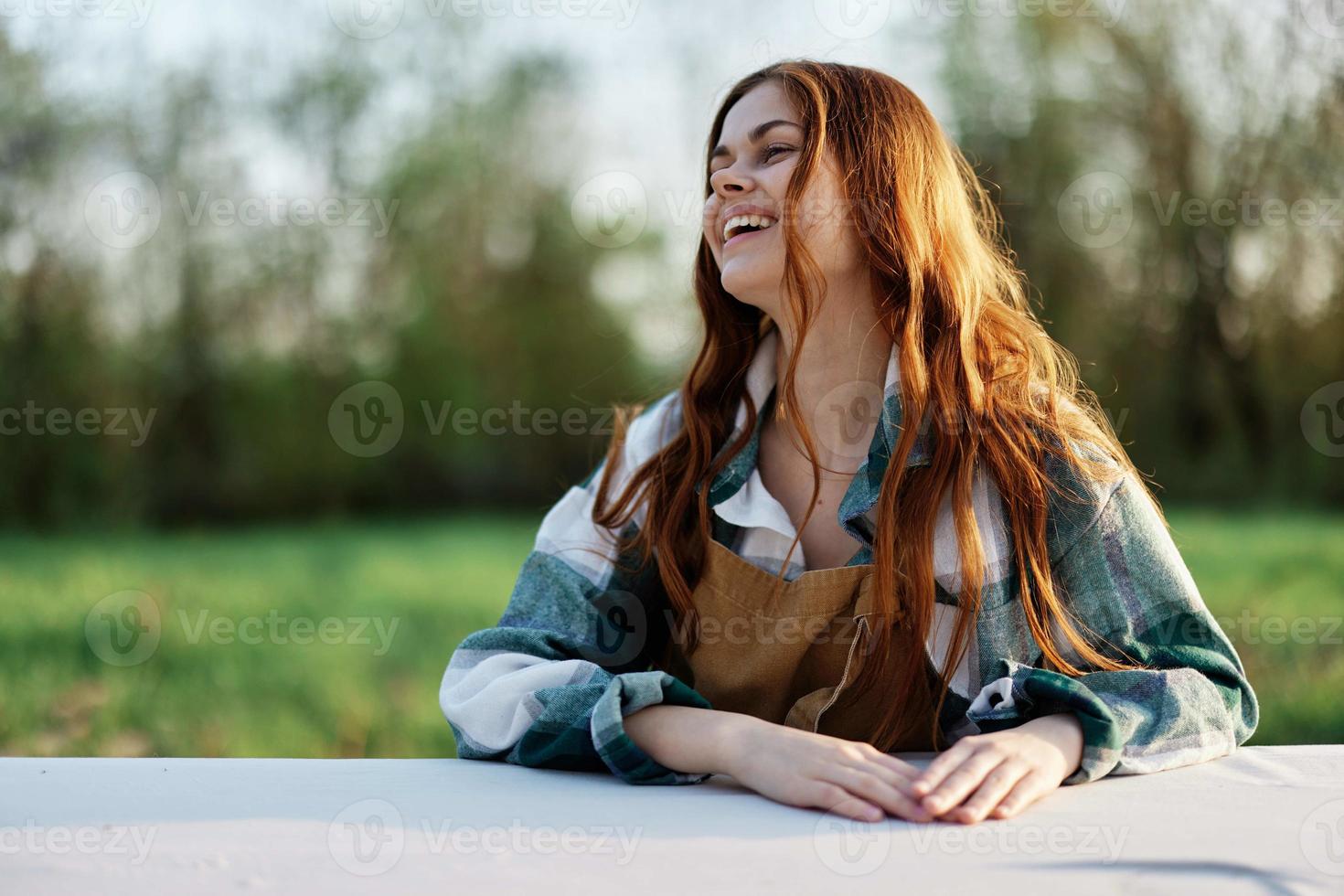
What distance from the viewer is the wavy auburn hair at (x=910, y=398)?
1.56 metres

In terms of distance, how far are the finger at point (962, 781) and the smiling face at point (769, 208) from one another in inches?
30.3

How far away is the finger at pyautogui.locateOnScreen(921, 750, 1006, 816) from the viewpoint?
1.22 meters

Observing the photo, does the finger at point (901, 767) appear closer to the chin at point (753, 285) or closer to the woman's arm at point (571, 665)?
the woman's arm at point (571, 665)

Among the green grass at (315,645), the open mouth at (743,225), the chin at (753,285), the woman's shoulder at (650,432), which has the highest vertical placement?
the open mouth at (743,225)

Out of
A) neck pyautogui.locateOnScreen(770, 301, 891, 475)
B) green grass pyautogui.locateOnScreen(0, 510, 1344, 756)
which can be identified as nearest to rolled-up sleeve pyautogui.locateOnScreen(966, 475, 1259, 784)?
neck pyautogui.locateOnScreen(770, 301, 891, 475)

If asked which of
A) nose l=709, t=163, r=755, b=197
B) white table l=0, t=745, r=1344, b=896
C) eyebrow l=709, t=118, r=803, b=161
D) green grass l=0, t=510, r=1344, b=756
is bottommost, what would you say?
green grass l=0, t=510, r=1344, b=756

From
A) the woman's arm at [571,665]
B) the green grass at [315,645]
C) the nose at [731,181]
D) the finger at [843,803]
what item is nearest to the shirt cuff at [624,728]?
the woman's arm at [571,665]

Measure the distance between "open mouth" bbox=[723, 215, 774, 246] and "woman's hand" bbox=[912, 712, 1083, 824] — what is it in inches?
32.1

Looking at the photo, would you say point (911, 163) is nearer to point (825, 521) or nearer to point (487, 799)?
point (825, 521)

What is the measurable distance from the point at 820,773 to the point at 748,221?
0.85 metres

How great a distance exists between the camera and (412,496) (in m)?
6.61

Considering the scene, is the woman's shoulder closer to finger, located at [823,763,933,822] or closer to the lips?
the lips

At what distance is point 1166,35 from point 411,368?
161 inches

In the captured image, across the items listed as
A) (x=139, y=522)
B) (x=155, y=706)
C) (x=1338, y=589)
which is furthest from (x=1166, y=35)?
(x=139, y=522)
